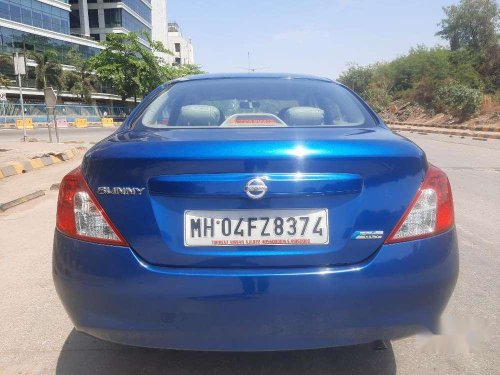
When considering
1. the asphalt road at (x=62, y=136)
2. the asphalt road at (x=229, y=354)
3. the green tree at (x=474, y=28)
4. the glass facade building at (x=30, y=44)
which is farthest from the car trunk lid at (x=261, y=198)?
the glass facade building at (x=30, y=44)

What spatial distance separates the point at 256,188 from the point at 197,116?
1.05m

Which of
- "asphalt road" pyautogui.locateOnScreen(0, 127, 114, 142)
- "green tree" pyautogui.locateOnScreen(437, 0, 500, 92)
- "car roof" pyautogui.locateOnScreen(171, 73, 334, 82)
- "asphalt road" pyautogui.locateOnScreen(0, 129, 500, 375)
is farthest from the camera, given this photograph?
"green tree" pyautogui.locateOnScreen(437, 0, 500, 92)

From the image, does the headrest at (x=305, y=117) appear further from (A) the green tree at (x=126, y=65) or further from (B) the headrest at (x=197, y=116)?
(A) the green tree at (x=126, y=65)

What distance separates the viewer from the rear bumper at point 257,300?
171cm

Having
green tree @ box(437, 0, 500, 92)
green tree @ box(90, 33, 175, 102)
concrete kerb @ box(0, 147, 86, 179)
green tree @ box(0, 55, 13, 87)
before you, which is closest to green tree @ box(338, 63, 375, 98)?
green tree @ box(437, 0, 500, 92)

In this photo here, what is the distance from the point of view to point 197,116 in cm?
261

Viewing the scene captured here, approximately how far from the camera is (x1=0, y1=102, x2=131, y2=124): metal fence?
33.8 m

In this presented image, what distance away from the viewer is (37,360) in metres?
2.36

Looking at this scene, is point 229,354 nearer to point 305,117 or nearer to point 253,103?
point 305,117

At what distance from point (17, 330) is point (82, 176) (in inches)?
53.6

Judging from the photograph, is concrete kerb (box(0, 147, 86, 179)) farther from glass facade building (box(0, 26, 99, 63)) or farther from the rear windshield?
glass facade building (box(0, 26, 99, 63))

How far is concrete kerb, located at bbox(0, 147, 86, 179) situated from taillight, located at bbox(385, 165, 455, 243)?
905 centimetres

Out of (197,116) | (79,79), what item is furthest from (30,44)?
(197,116)

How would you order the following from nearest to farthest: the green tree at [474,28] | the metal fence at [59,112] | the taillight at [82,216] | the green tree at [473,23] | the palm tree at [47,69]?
1. the taillight at [82,216]
2. the metal fence at [59,112]
3. the green tree at [474,28]
4. the green tree at [473,23]
5. the palm tree at [47,69]
